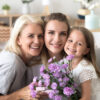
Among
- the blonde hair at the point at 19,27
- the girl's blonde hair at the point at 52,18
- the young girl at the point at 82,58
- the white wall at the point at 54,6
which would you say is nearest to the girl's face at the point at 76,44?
the young girl at the point at 82,58

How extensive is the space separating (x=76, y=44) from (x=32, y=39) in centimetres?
32

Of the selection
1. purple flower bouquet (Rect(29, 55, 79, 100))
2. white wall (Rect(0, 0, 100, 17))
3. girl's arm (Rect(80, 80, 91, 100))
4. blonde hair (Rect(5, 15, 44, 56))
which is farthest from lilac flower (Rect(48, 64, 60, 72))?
white wall (Rect(0, 0, 100, 17))

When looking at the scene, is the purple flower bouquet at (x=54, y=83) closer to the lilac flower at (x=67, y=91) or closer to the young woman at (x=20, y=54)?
the lilac flower at (x=67, y=91)

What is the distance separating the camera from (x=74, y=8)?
555cm

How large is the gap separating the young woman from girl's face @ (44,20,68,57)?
2.3 inches

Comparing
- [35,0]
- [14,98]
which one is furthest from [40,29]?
[35,0]

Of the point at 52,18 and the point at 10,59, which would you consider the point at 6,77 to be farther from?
the point at 52,18

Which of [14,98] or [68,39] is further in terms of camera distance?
[68,39]

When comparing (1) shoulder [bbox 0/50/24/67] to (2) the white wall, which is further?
(2) the white wall

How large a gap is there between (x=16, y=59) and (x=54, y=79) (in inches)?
17.3

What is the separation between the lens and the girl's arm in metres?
1.18

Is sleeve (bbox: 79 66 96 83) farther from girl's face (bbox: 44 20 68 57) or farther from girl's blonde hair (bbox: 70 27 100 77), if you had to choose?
girl's face (bbox: 44 20 68 57)

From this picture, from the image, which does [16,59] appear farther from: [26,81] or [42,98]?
[42,98]

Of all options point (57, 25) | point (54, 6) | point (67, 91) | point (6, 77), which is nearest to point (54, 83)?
point (67, 91)
